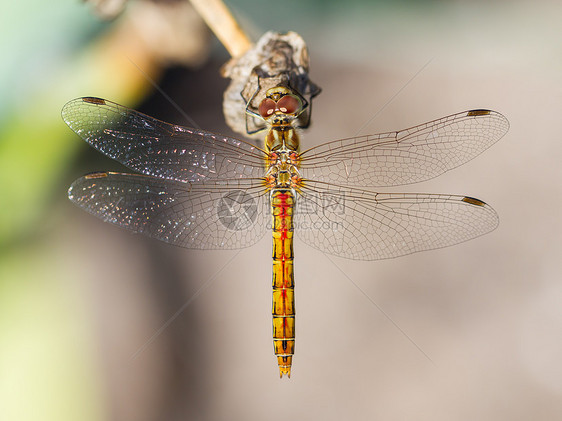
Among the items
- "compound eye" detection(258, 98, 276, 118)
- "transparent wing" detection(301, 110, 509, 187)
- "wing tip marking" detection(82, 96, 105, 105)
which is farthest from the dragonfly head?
"wing tip marking" detection(82, 96, 105, 105)

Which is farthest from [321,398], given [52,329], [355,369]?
[52,329]

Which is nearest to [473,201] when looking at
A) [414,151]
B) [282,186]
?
[414,151]

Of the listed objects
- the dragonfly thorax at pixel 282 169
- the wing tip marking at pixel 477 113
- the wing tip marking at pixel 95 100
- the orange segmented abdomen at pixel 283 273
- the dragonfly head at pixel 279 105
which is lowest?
the orange segmented abdomen at pixel 283 273

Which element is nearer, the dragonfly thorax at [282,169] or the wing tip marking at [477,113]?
the wing tip marking at [477,113]

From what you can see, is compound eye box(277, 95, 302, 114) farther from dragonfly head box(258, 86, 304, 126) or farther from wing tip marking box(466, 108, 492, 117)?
wing tip marking box(466, 108, 492, 117)

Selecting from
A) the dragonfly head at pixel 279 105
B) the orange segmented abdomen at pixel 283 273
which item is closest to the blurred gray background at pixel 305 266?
the orange segmented abdomen at pixel 283 273

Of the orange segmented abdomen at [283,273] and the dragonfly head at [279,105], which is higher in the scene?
the dragonfly head at [279,105]

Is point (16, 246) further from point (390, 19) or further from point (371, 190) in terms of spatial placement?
point (390, 19)

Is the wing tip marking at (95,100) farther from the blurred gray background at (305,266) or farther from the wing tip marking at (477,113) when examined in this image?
the wing tip marking at (477,113)
